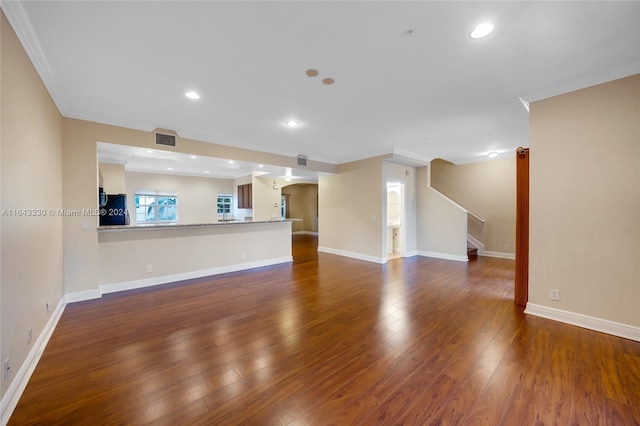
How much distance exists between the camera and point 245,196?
8.52 meters

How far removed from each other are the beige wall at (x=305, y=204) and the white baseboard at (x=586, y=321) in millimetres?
9715

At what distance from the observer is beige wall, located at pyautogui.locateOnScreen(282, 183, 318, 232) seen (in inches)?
481

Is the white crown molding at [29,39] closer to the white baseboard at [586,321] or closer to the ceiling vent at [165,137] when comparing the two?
the ceiling vent at [165,137]

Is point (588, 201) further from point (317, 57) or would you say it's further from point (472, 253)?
point (472, 253)

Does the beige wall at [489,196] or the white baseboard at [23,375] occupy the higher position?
the beige wall at [489,196]

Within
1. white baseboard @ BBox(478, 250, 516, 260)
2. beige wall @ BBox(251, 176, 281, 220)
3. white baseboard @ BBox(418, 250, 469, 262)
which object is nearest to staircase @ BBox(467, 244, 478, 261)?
white baseboard @ BBox(478, 250, 516, 260)

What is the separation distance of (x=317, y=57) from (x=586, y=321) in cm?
407

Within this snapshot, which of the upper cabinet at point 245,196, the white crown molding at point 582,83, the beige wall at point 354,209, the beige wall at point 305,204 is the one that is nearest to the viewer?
the white crown molding at point 582,83

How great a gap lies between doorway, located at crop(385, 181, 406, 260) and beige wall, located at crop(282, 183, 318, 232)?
528 cm

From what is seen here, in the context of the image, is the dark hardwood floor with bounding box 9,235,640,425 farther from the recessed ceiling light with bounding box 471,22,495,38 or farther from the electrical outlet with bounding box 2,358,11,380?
the recessed ceiling light with bounding box 471,22,495,38

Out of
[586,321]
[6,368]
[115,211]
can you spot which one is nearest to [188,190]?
[115,211]

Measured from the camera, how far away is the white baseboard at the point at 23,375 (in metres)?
1.55

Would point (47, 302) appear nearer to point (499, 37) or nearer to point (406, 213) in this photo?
point (499, 37)

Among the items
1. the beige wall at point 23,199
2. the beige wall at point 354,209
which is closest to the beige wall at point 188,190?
the beige wall at point 354,209
